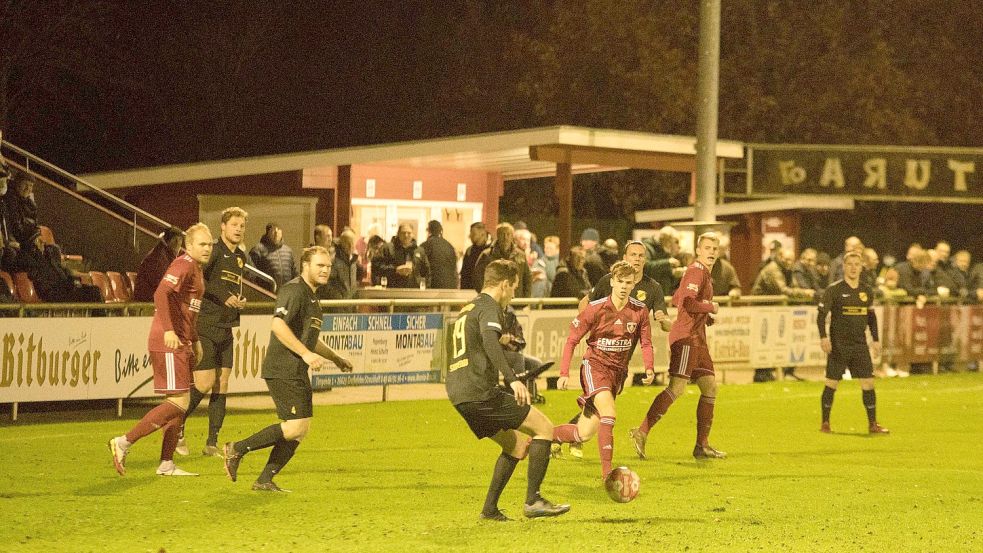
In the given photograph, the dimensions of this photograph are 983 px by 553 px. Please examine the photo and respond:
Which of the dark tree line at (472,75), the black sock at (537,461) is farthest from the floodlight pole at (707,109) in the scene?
the dark tree line at (472,75)

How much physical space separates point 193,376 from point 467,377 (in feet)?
12.3

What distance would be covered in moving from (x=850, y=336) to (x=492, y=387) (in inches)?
302

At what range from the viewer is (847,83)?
141ft

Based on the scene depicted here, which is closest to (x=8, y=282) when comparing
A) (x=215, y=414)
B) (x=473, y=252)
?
(x=215, y=414)

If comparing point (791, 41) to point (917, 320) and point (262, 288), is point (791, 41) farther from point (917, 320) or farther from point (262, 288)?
point (262, 288)

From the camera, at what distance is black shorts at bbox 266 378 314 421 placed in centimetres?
982

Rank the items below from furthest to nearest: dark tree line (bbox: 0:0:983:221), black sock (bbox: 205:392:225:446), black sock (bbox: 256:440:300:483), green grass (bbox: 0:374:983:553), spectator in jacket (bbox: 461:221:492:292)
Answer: dark tree line (bbox: 0:0:983:221) → spectator in jacket (bbox: 461:221:492:292) → black sock (bbox: 205:392:225:446) → black sock (bbox: 256:440:300:483) → green grass (bbox: 0:374:983:553)

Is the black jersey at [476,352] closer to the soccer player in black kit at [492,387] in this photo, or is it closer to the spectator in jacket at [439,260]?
the soccer player in black kit at [492,387]

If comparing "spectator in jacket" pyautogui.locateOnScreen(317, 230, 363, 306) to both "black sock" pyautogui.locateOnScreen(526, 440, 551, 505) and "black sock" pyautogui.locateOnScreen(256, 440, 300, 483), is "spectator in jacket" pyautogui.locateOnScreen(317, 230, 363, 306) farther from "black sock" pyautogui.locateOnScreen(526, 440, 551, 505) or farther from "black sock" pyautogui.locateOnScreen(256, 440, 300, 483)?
"black sock" pyautogui.locateOnScreen(526, 440, 551, 505)

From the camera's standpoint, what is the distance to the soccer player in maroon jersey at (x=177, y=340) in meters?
10.6

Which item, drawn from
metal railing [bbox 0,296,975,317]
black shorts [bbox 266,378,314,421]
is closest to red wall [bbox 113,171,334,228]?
metal railing [bbox 0,296,975,317]

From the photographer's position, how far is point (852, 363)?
1545 cm

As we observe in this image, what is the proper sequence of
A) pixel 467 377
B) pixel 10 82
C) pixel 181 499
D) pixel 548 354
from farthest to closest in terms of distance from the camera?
pixel 10 82, pixel 548 354, pixel 181 499, pixel 467 377

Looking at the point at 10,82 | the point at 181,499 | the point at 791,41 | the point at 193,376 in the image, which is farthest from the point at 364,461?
the point at 791,41
